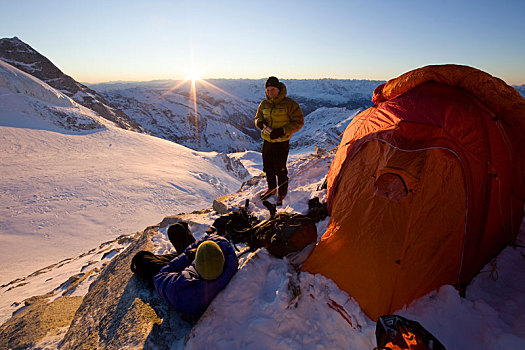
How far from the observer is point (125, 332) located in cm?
257

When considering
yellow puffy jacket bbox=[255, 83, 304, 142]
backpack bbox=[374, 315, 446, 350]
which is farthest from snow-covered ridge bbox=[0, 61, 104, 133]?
backpack bbox=[374, 315, 446, 350]

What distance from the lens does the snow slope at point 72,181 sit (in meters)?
7.20

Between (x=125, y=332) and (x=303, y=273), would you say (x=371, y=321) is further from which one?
(x=125, y=332)

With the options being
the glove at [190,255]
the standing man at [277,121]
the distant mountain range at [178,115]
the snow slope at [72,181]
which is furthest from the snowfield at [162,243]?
the distant mountain range at [178,115]

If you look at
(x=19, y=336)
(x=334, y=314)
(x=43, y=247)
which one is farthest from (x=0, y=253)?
(x=334, y=314)

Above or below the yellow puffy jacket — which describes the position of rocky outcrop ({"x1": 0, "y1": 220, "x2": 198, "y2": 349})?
below

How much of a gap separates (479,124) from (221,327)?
145 inches

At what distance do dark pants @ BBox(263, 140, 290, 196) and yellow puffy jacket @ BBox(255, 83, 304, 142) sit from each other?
0.64ft

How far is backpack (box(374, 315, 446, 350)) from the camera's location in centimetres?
195

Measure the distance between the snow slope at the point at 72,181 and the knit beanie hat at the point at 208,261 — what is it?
6.25 metres

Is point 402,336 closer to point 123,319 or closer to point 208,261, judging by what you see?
point 208,261

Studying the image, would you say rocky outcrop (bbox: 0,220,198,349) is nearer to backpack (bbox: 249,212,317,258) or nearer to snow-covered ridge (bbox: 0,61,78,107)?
backpack (bbox: 249,212,317,258)

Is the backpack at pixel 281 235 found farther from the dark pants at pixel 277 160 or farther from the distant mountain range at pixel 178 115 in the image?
the distant mountain range at pixel 178 115

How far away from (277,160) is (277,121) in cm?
86
